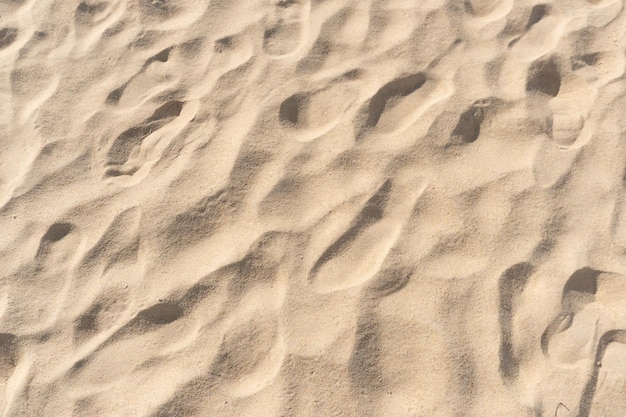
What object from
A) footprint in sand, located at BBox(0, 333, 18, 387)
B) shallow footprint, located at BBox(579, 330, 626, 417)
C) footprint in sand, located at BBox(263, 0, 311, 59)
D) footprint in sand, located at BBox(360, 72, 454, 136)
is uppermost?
footprint in sand, located at BBox(263, 0, 311, 59)

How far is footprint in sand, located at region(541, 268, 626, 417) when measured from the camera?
163 cm

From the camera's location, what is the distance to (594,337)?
1676 mm

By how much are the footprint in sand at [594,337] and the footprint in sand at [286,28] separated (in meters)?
1.39

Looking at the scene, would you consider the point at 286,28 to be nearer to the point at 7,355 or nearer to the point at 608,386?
the point at 7,355

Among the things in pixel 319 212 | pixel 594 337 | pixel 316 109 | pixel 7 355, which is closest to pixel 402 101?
pixel 316 109

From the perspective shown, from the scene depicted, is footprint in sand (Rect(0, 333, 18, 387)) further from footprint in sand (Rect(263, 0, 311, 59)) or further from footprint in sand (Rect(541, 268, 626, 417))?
footprint in sand (Rect(541, 268, 626, 417))

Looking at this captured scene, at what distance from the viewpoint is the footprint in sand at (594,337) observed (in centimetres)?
163

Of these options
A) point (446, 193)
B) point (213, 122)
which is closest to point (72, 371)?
point (213, 122)

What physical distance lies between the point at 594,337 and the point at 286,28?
1653 mm

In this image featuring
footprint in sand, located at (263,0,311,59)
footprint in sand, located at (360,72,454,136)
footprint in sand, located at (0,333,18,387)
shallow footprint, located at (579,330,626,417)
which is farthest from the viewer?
footprint in sand, located at (263,0,311,59)

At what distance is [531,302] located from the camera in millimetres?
1718

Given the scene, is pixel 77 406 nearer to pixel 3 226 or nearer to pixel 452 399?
pixel 3 226

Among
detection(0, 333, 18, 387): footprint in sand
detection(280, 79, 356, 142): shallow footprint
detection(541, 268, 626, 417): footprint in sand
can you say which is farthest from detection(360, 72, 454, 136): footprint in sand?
detection(0, 333, 18, 387): footprint in sand

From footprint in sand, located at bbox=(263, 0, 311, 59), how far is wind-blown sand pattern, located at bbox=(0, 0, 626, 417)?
0.5 inches
